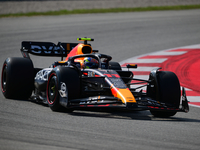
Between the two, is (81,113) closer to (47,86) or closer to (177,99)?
(47,86)

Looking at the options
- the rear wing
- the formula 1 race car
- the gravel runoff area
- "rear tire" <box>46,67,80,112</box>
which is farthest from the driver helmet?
the gravel runoff area

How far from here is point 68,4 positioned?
1022 inches

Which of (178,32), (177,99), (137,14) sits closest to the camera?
(177,99)

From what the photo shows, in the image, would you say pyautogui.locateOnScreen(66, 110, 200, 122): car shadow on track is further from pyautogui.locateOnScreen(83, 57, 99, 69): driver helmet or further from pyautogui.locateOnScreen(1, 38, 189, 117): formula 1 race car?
pyautogui.locateOnScreen(83, 57, 99, 69): driver helmet

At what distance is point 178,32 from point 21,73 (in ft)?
37.7

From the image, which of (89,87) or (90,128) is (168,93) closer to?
(89,87)

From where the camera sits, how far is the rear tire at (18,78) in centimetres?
776

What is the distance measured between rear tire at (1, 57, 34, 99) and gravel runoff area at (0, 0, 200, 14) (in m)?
15.6

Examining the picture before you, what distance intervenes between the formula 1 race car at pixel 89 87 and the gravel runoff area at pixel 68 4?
51.6 ft

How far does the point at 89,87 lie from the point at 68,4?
785 inches

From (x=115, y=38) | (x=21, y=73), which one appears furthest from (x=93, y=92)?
(x=115, y=38)

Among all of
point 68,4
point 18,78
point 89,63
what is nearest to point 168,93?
point 89,63

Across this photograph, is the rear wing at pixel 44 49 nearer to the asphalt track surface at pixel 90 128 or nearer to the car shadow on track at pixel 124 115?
the asphalt track surface at pixel 90 128

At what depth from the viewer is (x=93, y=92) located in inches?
258
